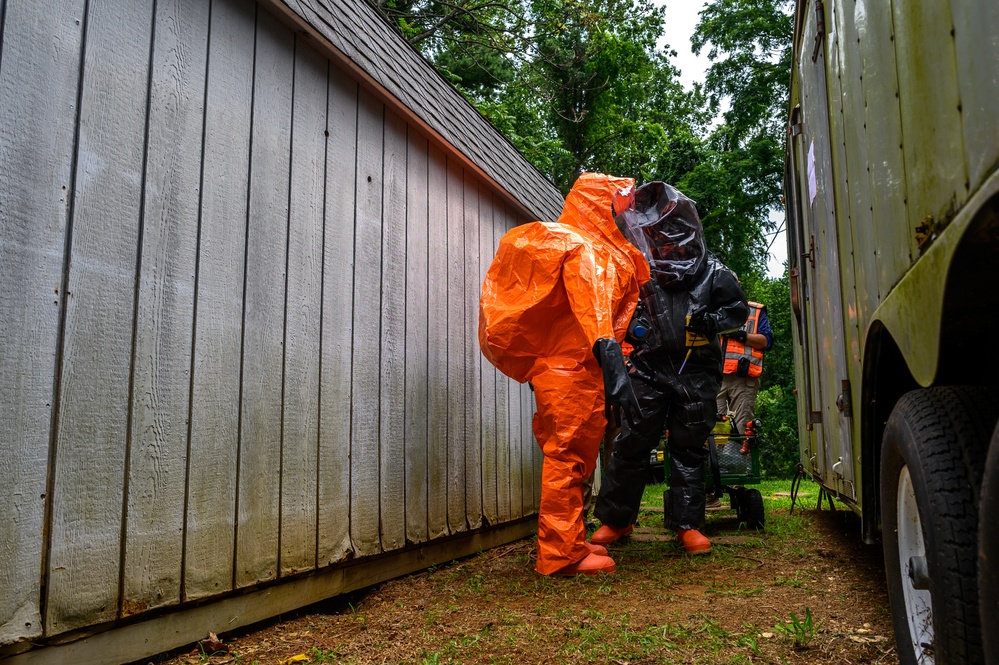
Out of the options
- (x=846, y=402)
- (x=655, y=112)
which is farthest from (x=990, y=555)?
(x=655, y=112)

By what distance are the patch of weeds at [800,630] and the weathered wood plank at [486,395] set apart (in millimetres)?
2354

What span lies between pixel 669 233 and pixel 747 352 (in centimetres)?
276

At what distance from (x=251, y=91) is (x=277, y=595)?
1992mm

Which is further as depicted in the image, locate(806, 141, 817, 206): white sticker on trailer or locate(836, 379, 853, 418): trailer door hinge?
locate(806, 141, 817, 206): white sticker on trailer

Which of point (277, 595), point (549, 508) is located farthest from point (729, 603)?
point (277, 595)

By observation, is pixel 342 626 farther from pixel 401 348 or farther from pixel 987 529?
pixel 987 529

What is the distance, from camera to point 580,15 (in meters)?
12.1

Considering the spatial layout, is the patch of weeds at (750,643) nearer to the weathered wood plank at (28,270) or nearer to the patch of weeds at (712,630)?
the patch of weeds at (712,630)

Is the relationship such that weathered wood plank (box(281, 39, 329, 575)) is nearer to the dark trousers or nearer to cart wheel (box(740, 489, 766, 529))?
the dark trousers

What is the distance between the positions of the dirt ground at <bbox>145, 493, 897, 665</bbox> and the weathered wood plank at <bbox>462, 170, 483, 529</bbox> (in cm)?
42

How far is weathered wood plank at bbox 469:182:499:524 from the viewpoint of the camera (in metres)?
4.78

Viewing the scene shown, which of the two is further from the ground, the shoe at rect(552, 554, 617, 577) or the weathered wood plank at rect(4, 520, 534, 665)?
the weathered wood plank at rect(4, 520, 534, 665)

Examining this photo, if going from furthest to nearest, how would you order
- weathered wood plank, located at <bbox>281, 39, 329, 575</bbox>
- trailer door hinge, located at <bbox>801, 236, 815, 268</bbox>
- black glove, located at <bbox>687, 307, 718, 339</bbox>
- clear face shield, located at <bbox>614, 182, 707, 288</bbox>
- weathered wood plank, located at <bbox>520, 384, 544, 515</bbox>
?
1. weathered wood plank, located at <bbox>520, 384, 544, 515</bbox>
2. clear face shield, located at <bbox>614, 182, 707, 288</bbox>
3. black glove, located at <bbox>687, 307, 718, 339</bbox>
4. trailer door hinge, located at <bbox>801, 236, 815, 268</bbox>
5. weathered wood plank, located at <bbox>281, 39, 329, 575</bbox>

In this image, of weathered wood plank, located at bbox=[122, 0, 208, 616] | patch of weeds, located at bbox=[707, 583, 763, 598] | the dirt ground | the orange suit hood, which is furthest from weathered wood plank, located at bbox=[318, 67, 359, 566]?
patch of weeds, located at bbox=[707, 583, 763, 598]
